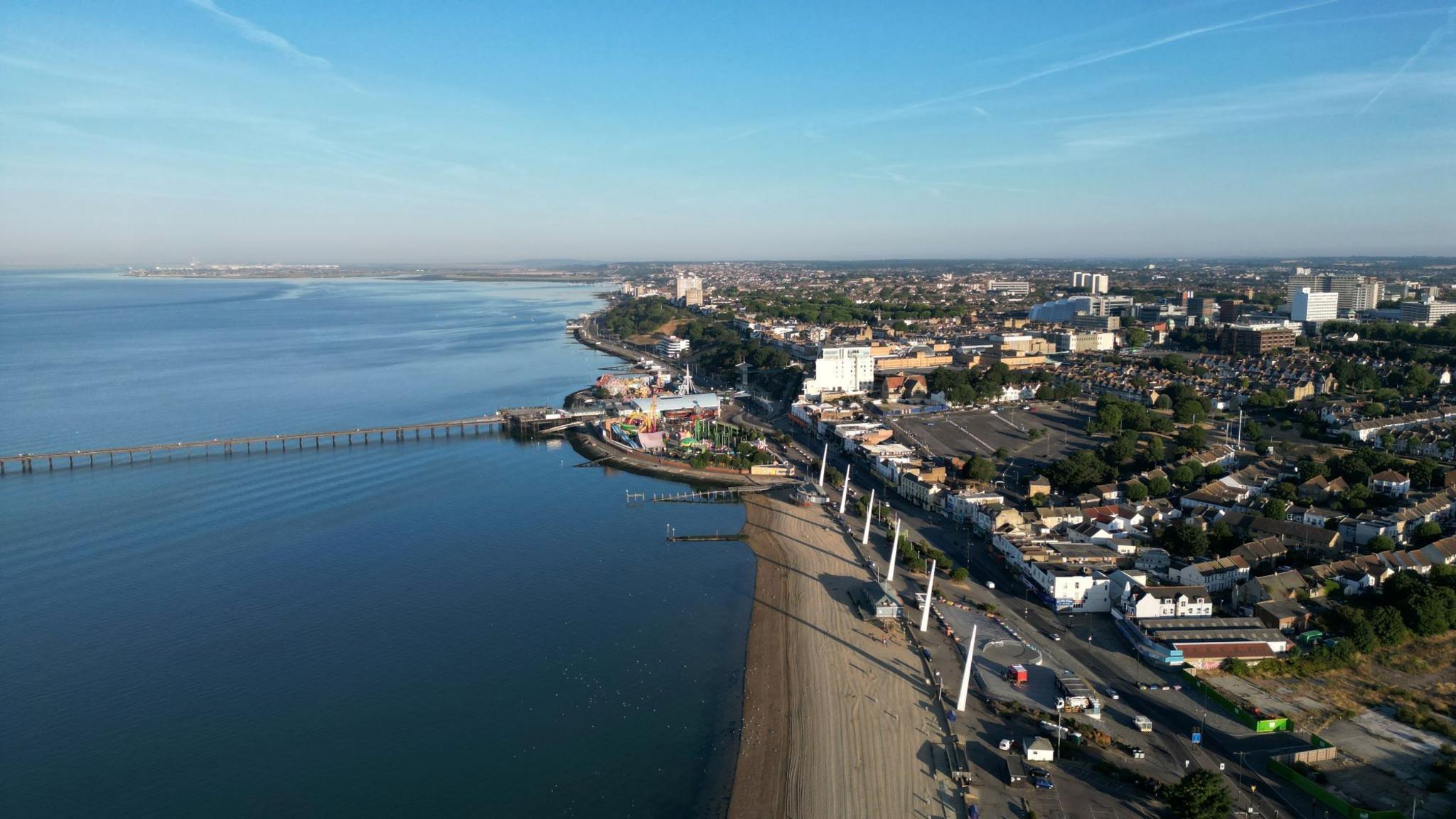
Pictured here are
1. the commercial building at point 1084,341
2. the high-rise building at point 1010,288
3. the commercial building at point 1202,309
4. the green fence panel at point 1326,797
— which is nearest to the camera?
the green fence panel at point 1326,797

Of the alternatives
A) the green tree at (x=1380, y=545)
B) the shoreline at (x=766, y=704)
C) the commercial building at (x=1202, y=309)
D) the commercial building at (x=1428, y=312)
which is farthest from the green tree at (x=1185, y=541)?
the commercial building at (x=1428, y=312)

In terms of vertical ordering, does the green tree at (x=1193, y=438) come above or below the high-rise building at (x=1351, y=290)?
below

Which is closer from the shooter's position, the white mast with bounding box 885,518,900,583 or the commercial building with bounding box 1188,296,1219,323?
the white mast with bounding box 885,518,900,583

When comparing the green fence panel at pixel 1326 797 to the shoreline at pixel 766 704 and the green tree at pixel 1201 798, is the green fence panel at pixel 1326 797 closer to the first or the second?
the green tree at pixel 1201 798

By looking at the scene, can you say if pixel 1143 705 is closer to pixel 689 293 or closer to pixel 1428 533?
pixel 1428 533

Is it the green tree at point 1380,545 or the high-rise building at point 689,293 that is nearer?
the green tree at point 1380,545

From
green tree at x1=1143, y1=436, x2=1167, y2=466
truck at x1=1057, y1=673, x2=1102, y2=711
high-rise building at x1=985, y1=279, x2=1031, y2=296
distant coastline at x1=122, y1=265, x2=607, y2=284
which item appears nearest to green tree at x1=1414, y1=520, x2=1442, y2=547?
green tree at x1=1143, y1=436, x2=1167, y2=466


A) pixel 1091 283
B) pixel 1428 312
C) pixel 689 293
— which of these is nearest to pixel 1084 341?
pixel 1428 312

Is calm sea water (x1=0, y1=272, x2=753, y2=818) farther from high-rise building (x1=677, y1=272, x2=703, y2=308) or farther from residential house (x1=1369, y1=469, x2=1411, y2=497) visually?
high-rise building (x1=677, y1=272, x2=703, y2=308)
